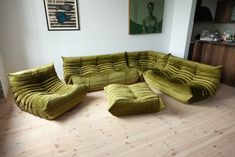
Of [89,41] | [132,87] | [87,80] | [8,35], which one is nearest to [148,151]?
[132,87]

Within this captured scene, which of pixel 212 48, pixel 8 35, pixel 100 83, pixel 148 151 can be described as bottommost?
pixel 148 151

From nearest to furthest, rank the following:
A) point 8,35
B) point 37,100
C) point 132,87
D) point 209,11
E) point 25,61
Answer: point 37,100
point 132,87
point 8,35
point 25,61
point 209,11

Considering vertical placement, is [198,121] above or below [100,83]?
below

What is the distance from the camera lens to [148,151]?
177cm

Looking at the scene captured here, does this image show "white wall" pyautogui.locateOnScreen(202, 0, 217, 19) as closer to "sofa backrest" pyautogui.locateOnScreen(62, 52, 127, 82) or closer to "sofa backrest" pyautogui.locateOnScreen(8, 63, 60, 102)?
"sofa backrest" pyautogui.locateOnScreen(62, 52, 127, 82)

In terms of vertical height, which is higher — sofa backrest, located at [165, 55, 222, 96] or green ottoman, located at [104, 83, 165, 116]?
sofa backrest, located at [165, 55, 222, 96]

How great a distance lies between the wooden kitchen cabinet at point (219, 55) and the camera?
3.42 m

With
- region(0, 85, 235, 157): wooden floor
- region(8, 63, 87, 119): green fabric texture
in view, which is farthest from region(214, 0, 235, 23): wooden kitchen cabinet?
region(8, 63, 87, 119): green fabric texture

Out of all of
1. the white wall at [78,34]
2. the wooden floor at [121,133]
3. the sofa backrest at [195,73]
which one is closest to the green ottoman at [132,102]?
the wooden floor at [121,133]

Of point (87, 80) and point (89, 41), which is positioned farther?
point (89, 41)

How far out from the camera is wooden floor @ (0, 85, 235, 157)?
1772 millimetres

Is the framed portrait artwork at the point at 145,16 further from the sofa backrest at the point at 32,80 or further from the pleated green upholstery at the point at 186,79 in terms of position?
the sofa backrest at the point at 32,80

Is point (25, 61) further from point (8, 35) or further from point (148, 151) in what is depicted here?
point (148, 151)

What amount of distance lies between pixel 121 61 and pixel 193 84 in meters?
1.55
